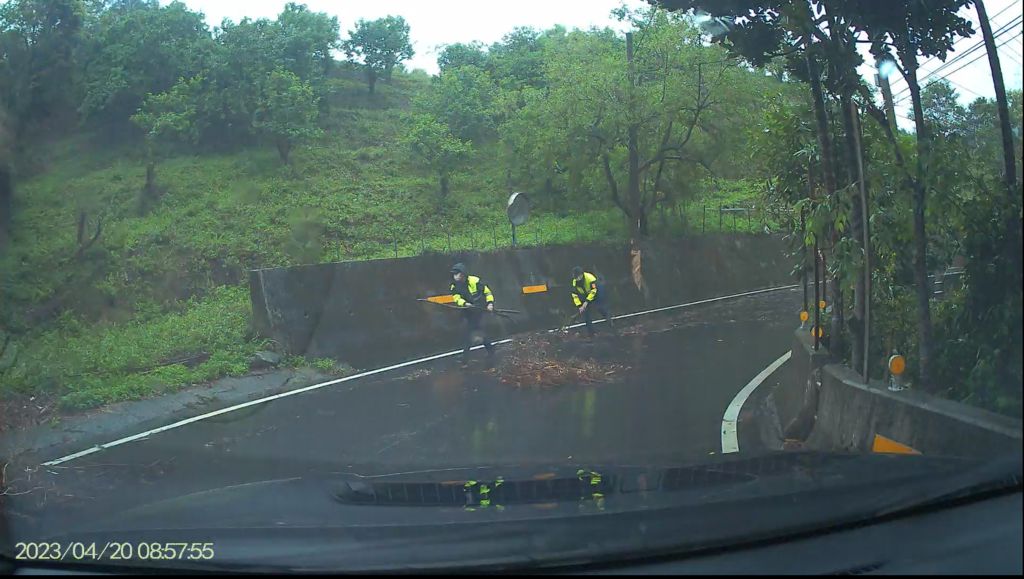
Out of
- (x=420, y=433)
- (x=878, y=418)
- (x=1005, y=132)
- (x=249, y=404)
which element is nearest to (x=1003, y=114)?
(x=1005, y=132)

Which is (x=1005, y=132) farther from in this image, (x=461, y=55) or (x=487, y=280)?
(x=461, y=55)

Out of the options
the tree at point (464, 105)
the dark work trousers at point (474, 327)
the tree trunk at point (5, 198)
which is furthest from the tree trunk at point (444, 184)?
the tree trunk at point (5, 198)

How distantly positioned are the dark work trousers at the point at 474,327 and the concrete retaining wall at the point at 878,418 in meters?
6.54

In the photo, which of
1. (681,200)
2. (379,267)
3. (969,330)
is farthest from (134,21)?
(969,330)

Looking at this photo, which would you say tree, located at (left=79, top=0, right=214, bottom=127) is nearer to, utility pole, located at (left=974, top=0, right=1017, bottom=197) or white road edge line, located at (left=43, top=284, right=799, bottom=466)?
white road edge line, located at (left=43, top=284, right=799, bottom=466)

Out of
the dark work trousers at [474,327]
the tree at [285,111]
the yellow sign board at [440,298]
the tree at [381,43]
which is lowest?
the dark work trousers at [474,327]

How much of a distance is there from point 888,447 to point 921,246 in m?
1.60

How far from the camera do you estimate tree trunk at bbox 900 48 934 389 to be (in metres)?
5.98

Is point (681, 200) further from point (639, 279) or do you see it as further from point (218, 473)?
point (218, 473)

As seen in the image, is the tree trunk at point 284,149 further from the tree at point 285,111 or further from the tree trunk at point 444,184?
the tree trunk at point 444,184

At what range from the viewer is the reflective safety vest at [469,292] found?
50.2 ft

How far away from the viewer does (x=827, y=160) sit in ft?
27.3

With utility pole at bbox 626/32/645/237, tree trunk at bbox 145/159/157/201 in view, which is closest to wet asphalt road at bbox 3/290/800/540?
tree trunk at bbox 145/159/157/201

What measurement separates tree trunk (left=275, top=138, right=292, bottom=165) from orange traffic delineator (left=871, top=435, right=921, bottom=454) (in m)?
18.1
